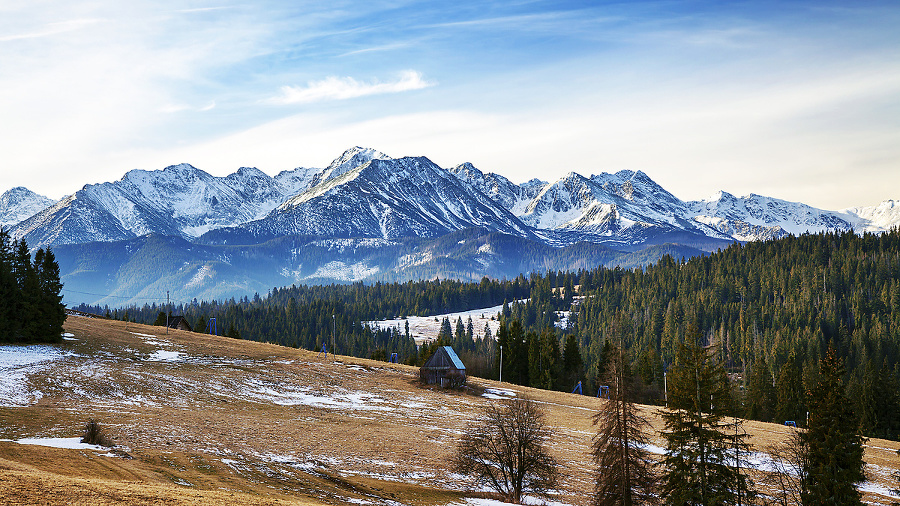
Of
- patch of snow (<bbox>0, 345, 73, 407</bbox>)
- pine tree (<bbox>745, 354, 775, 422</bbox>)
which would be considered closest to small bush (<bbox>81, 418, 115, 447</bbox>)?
patch of snow (<bbox>0, 345, 73, 407</bbox>)

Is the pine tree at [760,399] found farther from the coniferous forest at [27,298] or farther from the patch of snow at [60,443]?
the patch of snow at [60,443]

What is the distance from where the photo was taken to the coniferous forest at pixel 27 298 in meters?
74.3

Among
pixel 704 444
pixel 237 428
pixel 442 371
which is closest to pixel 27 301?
pixel 237 428

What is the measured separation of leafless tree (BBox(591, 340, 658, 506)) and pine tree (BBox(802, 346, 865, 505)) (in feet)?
28.0

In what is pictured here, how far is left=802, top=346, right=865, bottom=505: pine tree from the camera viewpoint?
3672 cm

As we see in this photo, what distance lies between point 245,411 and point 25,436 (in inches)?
957

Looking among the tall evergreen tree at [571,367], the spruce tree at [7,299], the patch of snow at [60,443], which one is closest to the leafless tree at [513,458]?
the patch of snow at [60,443]

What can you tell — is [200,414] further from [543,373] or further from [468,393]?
[543,373]

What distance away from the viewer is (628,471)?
3728cm

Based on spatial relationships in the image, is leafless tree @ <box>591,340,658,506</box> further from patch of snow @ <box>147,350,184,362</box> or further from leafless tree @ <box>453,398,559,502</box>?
patch of snow @ <box>147,350,184,362</box>

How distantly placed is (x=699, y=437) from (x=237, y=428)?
34.6 metres

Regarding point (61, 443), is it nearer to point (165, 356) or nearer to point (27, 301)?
point (27, 301)

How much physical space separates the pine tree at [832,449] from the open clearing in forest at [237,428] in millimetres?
13830

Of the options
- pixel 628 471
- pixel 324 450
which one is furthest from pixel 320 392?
pixel 628 471
